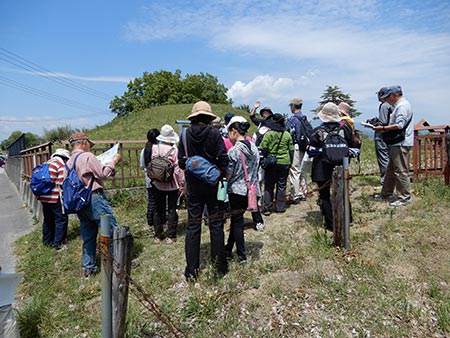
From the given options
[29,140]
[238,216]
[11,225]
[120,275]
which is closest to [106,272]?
[120,275]

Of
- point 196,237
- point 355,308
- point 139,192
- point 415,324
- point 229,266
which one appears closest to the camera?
point 415,324

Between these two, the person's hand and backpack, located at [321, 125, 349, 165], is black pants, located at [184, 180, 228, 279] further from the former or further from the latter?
backpack, located at [321, 125, 349, 165]

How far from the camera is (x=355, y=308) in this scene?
352 cm

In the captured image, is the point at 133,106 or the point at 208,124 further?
the point at 133,106

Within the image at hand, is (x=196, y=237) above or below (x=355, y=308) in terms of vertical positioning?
above

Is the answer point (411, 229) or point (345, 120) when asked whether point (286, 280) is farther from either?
point (345, 120)

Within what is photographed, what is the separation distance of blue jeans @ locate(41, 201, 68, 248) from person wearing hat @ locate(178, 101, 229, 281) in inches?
115

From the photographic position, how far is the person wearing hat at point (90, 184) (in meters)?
4.44

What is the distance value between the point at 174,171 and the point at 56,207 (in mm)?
2155

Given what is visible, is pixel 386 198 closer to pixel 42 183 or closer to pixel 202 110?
pixel 202 110

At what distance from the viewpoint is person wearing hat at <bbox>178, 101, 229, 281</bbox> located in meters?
3.91

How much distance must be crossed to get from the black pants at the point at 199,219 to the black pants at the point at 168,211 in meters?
1.42

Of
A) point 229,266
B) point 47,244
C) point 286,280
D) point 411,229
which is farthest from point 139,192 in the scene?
point 411,229

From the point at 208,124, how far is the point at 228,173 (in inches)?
24.6
